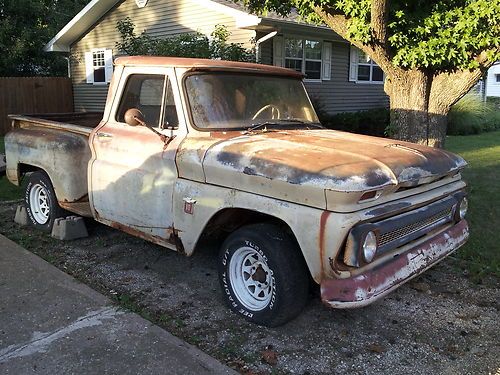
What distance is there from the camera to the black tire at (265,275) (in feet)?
11.6

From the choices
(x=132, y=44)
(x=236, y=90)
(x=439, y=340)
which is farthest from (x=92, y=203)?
(x=132, y=44)

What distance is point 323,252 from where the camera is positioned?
3.22 m

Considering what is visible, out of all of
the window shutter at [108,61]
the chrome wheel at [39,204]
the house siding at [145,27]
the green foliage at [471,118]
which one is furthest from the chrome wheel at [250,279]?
the window shutter at [108,61]

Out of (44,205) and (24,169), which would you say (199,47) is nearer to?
(24,169)

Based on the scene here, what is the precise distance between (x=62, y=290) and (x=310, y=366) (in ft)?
7.54

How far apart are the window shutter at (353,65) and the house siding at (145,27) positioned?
5145mm

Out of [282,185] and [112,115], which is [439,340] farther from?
[112,115]

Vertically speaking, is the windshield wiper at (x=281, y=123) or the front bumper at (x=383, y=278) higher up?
the windshield wiper at (x=281, y=123)

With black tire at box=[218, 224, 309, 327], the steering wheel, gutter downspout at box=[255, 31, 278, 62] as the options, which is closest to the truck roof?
the steering wheel

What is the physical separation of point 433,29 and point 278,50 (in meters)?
8.17

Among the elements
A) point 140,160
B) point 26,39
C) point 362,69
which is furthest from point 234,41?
point 26,39

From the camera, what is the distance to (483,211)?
701cm

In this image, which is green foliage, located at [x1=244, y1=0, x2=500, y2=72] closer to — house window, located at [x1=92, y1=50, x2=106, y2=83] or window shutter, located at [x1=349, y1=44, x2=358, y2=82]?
window shutter, located at [x1=349, y1=44, x2=358, y2=82]

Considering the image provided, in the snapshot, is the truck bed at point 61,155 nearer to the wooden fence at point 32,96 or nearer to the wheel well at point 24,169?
the wheel well at point 24,169
